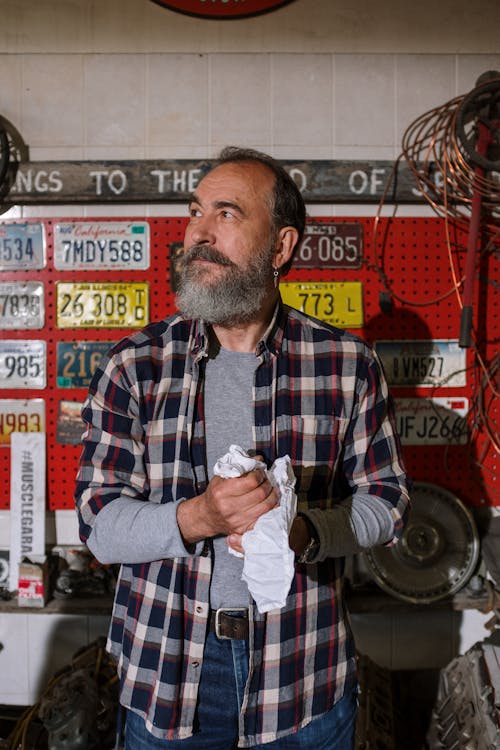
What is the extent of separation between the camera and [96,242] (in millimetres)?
2279

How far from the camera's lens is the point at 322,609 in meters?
1.27

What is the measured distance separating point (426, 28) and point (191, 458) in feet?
6.96

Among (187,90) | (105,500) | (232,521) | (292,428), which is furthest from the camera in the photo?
(187,90)

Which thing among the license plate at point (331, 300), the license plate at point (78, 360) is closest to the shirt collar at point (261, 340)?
the license plate at point (331, 300)

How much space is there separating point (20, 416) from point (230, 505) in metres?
1.62

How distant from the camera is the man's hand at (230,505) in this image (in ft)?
3.22

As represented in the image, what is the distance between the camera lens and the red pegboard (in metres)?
2.29

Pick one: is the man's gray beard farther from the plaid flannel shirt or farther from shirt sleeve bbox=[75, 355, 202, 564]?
shirt sleeve bbox=[75, 355, 202, 564]

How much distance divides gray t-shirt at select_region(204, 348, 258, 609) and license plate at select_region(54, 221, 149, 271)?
1.17 m

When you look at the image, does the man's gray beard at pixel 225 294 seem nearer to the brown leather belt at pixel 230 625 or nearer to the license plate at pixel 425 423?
the brown leather belt at pixel 230 625

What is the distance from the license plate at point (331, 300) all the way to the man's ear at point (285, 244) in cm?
84

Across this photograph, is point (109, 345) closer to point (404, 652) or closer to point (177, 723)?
point (177, 723)

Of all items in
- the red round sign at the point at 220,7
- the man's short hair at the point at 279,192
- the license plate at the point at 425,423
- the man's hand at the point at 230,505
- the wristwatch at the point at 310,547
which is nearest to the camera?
the man's hand at the point at 230,505

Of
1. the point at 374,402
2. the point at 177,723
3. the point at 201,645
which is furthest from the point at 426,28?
the point at 177,723
